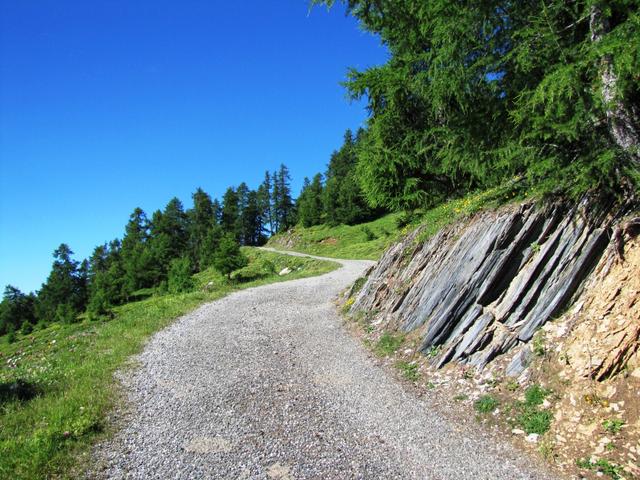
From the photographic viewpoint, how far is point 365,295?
14.7m

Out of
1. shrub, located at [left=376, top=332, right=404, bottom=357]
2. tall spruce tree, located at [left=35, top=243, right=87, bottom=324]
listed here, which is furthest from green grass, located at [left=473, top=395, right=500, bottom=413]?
tall spruce tree, located at [left=35, top=243, right=87, bottom=324]

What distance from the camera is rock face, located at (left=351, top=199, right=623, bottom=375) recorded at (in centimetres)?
743

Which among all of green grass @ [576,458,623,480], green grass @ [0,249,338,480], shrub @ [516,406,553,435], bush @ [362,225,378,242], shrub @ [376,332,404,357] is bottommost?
green grass @ [576,458,623,480]

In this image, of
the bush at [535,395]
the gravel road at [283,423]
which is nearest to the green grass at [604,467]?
the gravel road at [283,423]

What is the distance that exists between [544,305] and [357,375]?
452 cm

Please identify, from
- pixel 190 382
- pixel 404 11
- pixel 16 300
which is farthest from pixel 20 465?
pixel 16 300

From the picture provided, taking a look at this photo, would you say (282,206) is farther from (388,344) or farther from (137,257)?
(388,344)

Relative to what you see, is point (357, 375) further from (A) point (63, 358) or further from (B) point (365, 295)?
(A) point (63, 358)

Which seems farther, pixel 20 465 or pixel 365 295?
pixel 365 295

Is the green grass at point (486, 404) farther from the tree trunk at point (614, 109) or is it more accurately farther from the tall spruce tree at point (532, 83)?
the tree trunk at point (614, 109)

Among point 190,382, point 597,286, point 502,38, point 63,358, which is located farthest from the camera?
point 63,358

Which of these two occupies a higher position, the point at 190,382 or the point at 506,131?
the point at 506,131

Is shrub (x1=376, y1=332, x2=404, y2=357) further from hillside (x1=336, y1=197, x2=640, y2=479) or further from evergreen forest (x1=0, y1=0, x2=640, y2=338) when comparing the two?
evergreen forest (x1=0, y1=0, x2=640, y2=338)

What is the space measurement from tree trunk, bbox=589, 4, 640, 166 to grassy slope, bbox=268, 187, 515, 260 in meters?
3.02
